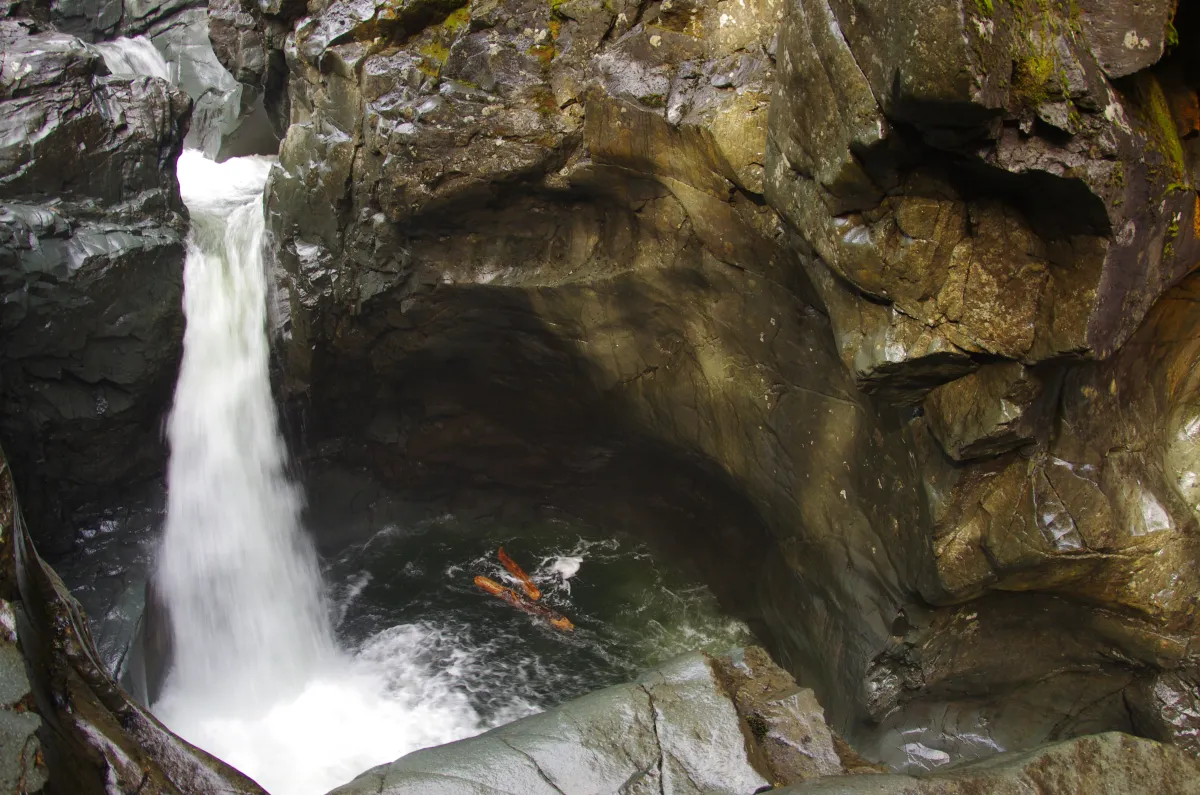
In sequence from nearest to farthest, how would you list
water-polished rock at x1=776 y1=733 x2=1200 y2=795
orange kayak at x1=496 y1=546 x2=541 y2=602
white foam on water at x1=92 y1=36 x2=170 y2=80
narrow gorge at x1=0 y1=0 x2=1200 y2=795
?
water-polished rock at x1=776 y1=733 x2=1200 y2=795
narrow gorge at x1=0 y1=0 x2=1200 y2=795
orange kayak at x1=496 y1=546 x2=541 y2=602
white foam on water at x1=92 y1=36 x2=170 y2=80

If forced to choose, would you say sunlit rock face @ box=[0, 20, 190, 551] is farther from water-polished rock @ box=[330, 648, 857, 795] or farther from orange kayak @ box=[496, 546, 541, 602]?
water-polished rock @ box=[330, 648, 857, 795]

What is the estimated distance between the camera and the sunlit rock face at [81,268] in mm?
7066

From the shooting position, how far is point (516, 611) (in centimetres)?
860

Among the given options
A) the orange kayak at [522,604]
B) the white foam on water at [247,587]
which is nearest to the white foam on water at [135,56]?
the white foam on water at [247,587]

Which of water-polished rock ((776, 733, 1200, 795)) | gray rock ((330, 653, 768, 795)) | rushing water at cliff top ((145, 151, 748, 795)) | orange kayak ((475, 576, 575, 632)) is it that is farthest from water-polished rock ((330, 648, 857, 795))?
orange kayak ((475, 576, 575, 632))

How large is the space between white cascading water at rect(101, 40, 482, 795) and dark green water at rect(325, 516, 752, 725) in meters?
0.20

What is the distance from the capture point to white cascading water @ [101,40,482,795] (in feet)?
23.6

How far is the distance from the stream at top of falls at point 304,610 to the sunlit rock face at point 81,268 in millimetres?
380

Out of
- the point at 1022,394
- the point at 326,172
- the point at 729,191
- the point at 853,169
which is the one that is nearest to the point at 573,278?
the point at 729,191

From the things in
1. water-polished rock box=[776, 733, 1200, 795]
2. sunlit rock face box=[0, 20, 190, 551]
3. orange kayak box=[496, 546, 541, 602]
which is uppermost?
sunlit rock face box=[0, 20, 190, 551]

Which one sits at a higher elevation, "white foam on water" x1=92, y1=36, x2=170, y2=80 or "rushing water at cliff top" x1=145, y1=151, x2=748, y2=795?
"white foam on water" x1=92, y1=36, x2=170, y2=80

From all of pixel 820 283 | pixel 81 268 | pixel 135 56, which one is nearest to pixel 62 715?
pixel 820 283

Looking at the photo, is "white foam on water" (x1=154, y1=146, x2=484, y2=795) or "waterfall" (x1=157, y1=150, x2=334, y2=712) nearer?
"white foam on water" (x1=154, y1=146, x2=484, y2=795)

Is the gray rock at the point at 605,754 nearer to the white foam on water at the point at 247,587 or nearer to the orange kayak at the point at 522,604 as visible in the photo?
the white foam on water at the point at 247,587
